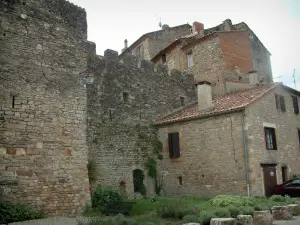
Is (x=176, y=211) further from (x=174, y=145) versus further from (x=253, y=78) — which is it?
(x=253, y=78)

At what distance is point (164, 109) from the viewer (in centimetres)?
2080

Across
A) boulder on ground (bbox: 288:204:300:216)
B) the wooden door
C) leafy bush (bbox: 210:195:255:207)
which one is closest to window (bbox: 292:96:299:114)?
the wooden door

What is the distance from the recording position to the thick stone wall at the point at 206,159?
53.1 feet

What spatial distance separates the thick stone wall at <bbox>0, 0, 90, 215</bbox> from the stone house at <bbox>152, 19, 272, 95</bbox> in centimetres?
1244

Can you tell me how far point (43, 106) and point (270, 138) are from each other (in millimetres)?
12470

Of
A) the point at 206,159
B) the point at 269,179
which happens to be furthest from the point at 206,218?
the point at 269,179

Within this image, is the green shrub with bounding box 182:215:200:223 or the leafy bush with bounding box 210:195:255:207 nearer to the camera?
the green shrub with bounding box 182:215:200:223

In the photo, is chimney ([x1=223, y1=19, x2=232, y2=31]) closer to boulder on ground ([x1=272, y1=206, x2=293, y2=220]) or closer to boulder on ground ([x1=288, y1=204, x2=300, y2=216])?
boulder on ground ([x1=288, y1=204, x2=300, y2=216])

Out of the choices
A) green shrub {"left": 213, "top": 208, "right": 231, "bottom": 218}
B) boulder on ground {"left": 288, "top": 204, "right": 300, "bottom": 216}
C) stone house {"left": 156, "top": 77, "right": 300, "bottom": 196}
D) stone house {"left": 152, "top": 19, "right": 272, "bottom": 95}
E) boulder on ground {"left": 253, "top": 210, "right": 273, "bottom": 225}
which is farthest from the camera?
stone house {"left": 152, "top": 19, "right": 272, "bottom": 95}

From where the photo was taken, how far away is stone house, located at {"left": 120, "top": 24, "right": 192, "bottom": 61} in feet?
103

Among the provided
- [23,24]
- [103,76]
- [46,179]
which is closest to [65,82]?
[23,24]

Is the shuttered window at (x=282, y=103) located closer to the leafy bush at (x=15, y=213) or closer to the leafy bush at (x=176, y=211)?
the leafy bush at (x=176, y=211)

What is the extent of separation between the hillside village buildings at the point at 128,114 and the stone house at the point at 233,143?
0.19 feet

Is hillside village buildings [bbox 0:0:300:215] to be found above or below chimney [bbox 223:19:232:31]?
below
